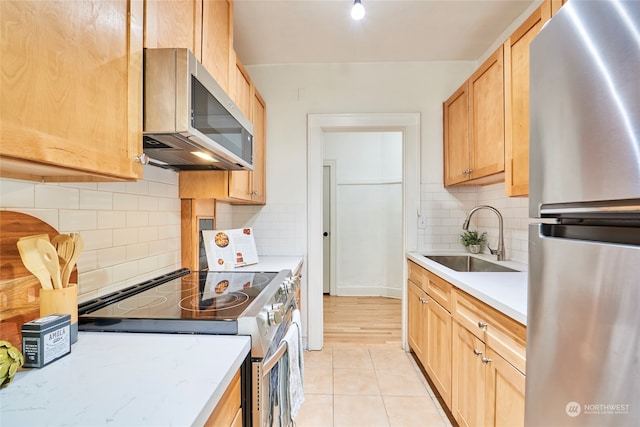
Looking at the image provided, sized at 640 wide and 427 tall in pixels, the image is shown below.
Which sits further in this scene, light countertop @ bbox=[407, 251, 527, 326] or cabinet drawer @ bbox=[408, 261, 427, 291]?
cabinet drawer @ bbox=[408, 261, 427, 291]

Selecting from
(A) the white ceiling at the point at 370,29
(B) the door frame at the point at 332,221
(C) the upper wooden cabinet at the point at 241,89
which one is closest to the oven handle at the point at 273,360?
(C) the upper wooden cabinet at the point at 241,89

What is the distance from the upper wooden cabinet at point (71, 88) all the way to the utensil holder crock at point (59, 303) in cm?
33

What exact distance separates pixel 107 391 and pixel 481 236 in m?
2.59

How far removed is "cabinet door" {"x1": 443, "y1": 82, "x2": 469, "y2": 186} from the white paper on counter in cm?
169

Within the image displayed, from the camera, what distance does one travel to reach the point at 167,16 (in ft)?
3.31

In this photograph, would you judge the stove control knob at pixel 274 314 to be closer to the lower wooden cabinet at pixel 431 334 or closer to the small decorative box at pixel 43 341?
the small decorative box at pixel 43 341

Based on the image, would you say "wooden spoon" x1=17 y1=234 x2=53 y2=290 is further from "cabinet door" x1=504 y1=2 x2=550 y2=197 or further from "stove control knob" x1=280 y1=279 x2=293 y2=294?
"cabinet door" x1=504 y1=2 x2=550 y2=197

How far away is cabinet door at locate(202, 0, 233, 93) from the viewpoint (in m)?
1.30

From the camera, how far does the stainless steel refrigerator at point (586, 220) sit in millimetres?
530

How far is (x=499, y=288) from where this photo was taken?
129 cm

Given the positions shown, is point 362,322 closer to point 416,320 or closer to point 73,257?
point 416,320

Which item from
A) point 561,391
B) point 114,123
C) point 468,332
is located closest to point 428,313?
point 468,332

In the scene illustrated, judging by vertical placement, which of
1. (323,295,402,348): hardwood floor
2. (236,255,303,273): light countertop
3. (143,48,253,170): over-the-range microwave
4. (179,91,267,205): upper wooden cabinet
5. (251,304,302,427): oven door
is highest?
(143,48,253,170): over-the-range microwave

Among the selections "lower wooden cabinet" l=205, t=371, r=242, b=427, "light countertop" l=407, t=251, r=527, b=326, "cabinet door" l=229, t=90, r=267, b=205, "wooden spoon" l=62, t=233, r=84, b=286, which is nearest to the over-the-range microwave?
"wooden spoon" l=62, t=233, r=84, b=286
